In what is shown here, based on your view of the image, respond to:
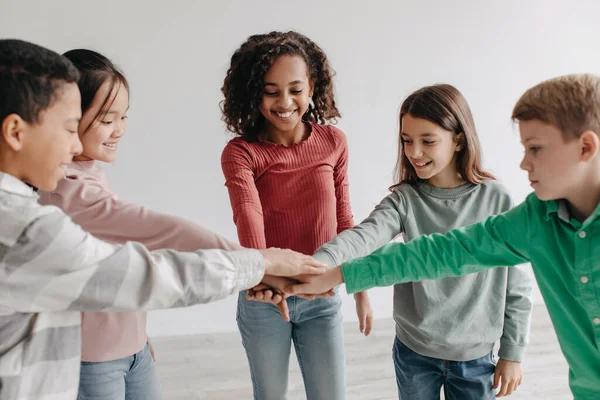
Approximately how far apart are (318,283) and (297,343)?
23 centimetres

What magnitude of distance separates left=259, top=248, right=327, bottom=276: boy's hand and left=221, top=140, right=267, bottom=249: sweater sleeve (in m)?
0.15

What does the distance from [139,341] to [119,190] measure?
6.48 feet

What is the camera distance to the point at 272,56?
5.04 feet

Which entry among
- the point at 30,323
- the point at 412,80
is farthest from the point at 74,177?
the point at 412,80

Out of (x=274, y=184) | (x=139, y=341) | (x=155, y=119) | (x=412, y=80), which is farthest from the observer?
(x=412, y=80)

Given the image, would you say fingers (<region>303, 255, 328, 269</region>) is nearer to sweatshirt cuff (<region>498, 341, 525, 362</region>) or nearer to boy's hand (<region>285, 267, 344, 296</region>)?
boy's hand (<region>285, 267, 344, 296</region>)

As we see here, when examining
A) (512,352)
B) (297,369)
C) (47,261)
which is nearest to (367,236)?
(512,352)

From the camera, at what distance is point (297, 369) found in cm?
284

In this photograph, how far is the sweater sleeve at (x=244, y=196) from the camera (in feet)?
4.90

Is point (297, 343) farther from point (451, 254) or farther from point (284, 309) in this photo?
point (451, 254)

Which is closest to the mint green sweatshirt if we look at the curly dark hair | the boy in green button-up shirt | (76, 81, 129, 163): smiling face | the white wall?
the boy in green button-up shirt

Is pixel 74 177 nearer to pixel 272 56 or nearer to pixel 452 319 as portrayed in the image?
pixel 272 56

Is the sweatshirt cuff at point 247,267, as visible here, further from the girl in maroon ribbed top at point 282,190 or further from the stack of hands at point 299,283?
the girl in maroon ribbed top at point 282,190

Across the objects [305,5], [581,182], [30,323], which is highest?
[305,5]
